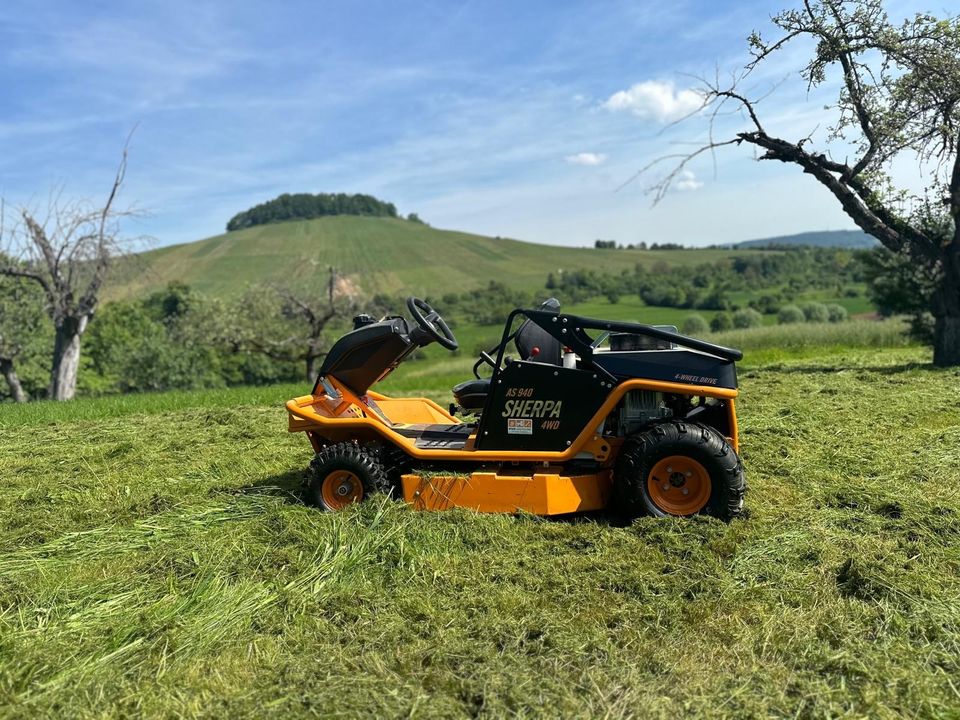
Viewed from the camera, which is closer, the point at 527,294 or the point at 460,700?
the point at 460,700

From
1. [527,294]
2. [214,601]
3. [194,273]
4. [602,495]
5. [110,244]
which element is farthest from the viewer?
[194,273]

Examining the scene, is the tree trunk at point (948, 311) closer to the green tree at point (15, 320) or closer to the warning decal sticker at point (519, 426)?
the warning decal sticker at point (519, 426)

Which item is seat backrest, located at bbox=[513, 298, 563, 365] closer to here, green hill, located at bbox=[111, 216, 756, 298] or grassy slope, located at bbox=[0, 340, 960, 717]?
grassy slope, located at bbox=[0, 340, 960, 717]

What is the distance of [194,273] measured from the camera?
6012cm

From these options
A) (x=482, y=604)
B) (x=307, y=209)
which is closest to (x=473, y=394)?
(x=482, y=604)

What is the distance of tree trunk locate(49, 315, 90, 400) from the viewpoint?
56.3ft

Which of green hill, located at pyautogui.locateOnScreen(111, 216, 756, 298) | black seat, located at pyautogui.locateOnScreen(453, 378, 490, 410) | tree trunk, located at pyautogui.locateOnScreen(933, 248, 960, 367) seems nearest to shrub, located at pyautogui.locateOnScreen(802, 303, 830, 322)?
green hill, located at pyautogui.locateOnScreen(111, 216, 756, 298)

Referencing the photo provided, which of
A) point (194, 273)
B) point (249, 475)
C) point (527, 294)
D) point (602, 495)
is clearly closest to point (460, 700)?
point (602, 495)

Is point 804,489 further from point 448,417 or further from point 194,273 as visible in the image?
point 194,273

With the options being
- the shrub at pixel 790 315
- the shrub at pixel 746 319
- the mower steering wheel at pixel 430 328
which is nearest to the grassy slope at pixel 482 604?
the mower steering wheel at pixel 430 328

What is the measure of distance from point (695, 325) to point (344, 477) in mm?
39455

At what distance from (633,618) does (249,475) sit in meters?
3.96

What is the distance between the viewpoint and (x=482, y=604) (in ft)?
10.7

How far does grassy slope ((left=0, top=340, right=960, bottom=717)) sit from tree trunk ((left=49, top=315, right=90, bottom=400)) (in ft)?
44.8
